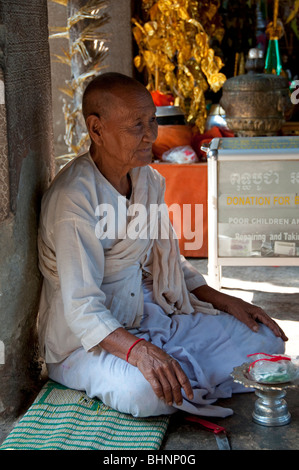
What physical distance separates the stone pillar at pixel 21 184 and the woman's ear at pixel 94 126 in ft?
0.70

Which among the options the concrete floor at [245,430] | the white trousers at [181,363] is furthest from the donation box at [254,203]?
the white trousers at [181,363]

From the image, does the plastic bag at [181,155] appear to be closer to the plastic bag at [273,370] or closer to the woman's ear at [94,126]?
the woman's ear at [94,126]

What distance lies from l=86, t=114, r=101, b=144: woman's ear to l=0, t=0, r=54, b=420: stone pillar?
8.4 inches

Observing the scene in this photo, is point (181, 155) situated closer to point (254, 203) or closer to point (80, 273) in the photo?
point (254, 203)

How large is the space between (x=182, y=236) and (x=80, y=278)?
2.71 meters

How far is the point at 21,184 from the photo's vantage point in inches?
96.8

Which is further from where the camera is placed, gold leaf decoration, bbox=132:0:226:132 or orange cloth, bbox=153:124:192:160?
gold leaf decoration, bbox=132:0:226:132

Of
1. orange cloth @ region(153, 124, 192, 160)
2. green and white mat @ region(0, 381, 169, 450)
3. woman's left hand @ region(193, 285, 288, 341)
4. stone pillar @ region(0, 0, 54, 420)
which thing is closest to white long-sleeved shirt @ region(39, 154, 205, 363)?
stone pillar @ region(0, 0, 54, 420)

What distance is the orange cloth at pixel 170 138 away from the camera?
523cm

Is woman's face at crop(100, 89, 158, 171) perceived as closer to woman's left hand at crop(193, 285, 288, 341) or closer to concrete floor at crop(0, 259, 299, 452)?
woman's left hand at crop(193, 285, 288, 341)

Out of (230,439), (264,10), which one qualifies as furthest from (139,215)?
(264,10)

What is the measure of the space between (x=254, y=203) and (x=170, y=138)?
4.90 feet

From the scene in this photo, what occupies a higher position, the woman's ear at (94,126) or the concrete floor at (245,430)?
the woman's ear at (94,126)

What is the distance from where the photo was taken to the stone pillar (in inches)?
91.4
